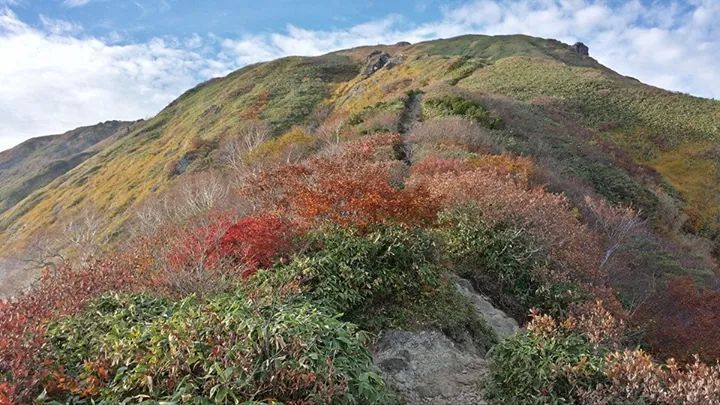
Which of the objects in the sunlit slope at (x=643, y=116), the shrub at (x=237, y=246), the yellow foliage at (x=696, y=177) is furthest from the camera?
the sunlit slope at (x=643, y=116)

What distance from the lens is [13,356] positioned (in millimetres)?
4996

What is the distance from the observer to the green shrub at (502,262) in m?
11.8

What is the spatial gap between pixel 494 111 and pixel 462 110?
399 cm

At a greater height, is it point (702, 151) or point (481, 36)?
point (481, 36)

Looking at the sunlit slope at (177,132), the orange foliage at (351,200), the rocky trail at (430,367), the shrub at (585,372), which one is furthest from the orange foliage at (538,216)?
the sunlit slope at (177,132)

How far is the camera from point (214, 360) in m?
5.14

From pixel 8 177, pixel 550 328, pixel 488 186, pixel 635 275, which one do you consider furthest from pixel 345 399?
pixel 8 177

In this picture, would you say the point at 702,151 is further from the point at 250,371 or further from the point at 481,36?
the point at 481,36

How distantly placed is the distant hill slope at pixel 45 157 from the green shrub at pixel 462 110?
303 feet

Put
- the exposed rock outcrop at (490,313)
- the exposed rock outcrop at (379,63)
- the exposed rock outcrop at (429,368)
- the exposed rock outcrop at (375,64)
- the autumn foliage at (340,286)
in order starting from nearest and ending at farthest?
the autumn foliage at (340,286) < the exposed rock outcrop at (429,368) < the exposed rock outcrop at (490,313) < the exposed rock outcrop at (379,63) < the exposed rock outcrop at (375,64)

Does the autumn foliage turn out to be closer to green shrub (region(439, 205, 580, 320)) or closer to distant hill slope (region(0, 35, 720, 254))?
green shrub (region(439, 205, 580, 320))

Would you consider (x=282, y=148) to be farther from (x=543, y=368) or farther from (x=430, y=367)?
(x=543, y=368)

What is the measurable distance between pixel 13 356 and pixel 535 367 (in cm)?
578

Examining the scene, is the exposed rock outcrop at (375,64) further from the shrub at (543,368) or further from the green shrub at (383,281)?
the shrub at (543,368)
